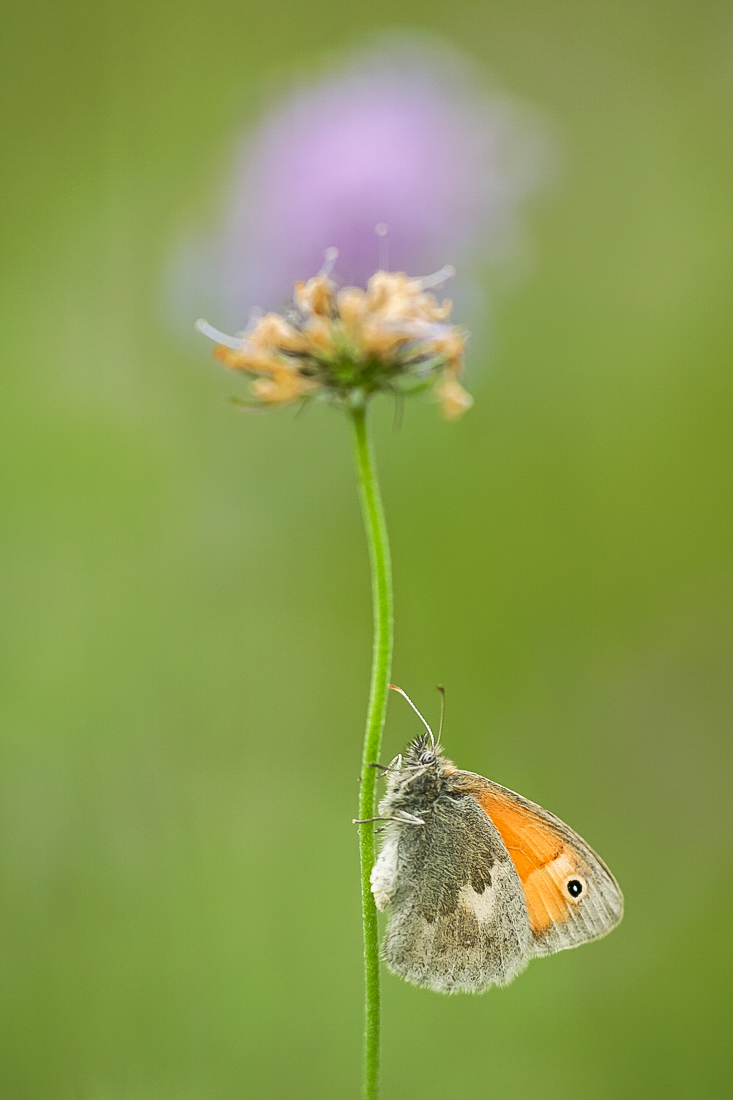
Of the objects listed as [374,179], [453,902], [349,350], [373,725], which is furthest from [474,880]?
[374,179]

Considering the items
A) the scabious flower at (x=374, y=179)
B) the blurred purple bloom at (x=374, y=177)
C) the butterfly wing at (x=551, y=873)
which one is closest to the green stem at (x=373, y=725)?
the butterfly wing at (x=551, y=873)

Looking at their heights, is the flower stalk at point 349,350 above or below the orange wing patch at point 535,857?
above

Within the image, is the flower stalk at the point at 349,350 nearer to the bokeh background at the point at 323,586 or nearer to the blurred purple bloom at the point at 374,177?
the blurred purple bloom at the point at 374,177

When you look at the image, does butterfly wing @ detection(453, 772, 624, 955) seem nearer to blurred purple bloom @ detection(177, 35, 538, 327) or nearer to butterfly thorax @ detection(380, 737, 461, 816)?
butterfly thorax @ detection(380, 737, 461, 816)

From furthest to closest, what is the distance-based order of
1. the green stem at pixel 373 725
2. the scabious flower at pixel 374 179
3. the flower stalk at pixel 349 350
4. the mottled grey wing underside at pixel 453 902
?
the scabious flower at pixel 374 179 → the mottled grey wing underside at pixel 453 902 → the flower stalk at pixel 349 350 → the green stem at pixel 373 725

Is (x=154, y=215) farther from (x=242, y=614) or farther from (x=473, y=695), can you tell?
(x=473, y=695)
